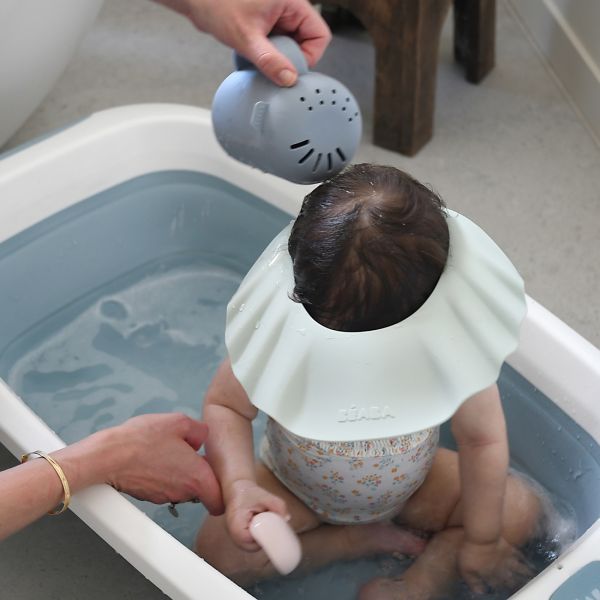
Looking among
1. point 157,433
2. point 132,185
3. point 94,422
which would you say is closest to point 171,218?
point 132,185

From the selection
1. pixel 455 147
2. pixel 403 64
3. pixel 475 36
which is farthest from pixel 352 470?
pixel 475 36

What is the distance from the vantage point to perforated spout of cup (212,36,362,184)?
2.63 ft

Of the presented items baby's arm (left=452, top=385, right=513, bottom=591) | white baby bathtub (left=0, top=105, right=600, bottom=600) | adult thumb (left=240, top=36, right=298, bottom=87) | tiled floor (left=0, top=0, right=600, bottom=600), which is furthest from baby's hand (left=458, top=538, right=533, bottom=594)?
adult thumb (left=240, top=36, right=298, bottom=87)

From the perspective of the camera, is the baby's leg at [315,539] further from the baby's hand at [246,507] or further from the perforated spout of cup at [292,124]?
the perforated spout of cup at [292,124]

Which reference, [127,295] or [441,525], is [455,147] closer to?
[127,295]

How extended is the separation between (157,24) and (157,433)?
55.7 inches

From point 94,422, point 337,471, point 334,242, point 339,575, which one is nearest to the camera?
point 334,242

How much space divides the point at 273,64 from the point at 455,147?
3.37 ft

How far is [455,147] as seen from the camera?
5.84 feet

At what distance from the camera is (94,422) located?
4.26ft

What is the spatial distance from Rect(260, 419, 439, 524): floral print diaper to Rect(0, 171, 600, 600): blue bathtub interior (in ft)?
0.68

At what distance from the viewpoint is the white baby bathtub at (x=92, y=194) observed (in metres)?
0.85

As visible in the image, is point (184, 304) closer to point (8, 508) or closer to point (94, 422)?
point (94, 422)

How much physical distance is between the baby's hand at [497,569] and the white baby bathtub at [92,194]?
0.49 feet
